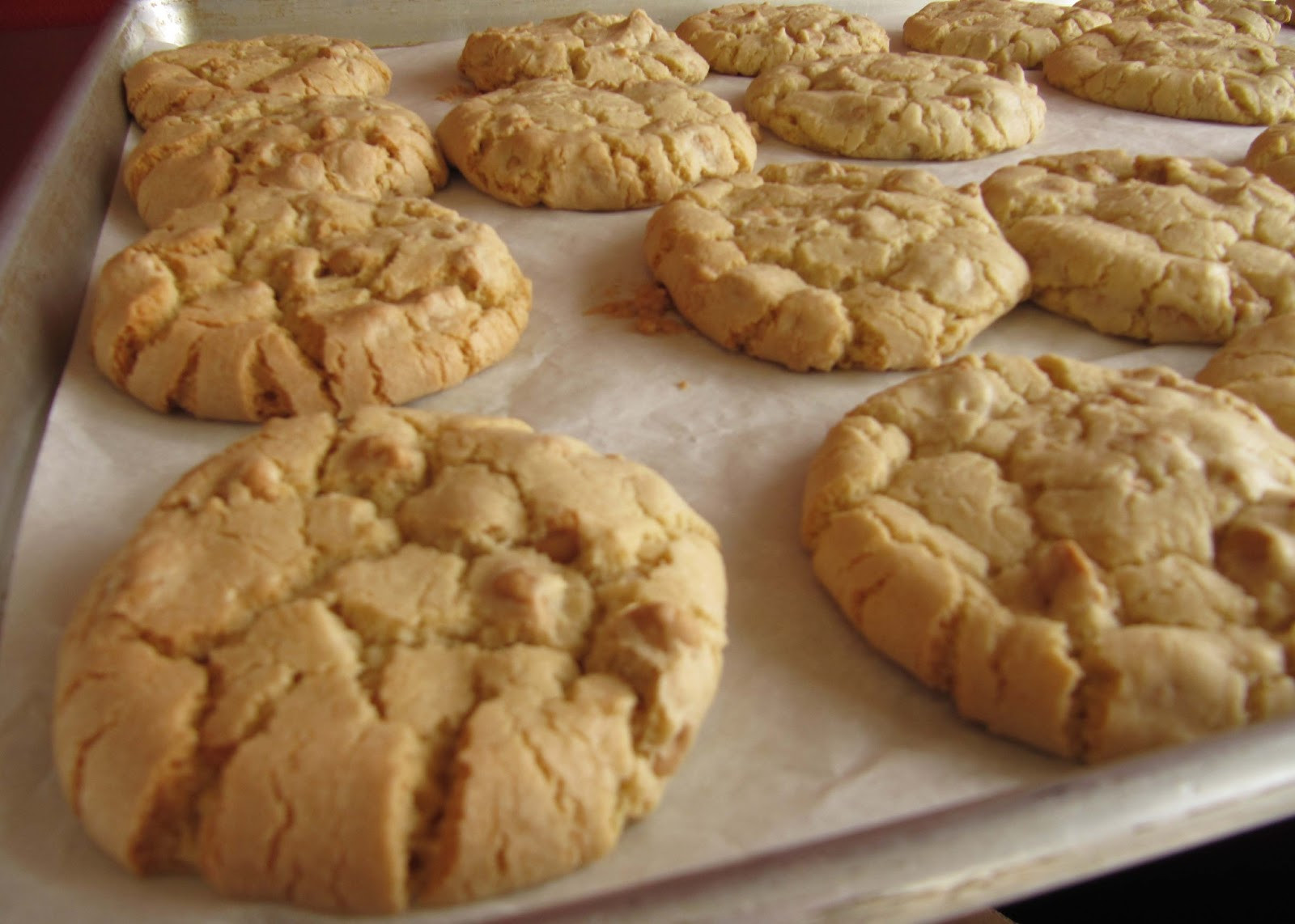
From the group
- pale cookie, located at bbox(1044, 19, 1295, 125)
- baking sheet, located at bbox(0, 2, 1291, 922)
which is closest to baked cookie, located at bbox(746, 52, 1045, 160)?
baking sheet, located at bbox(0, 2, 1291, 922)

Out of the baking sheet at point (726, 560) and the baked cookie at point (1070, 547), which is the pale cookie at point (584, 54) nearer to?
the baking sheet at point (726, 560)

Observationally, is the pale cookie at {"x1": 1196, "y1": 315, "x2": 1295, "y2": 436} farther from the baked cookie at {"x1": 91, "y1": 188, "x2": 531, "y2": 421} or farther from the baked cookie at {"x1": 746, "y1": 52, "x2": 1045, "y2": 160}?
the baked cookie at {"x1": 91, "y1": 188, "x2": 531, "y2": 421}

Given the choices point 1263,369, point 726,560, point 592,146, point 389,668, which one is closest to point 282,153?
point 592,146

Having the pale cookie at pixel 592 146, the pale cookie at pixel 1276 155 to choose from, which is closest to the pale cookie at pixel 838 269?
the pale cookie at pixel 592 146

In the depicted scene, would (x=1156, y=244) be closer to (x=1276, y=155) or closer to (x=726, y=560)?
(x=1276, y=155)

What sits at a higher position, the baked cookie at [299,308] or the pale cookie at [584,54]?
the pale cookie at [584,54]

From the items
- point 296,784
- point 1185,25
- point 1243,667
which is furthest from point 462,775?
point 1185,25
